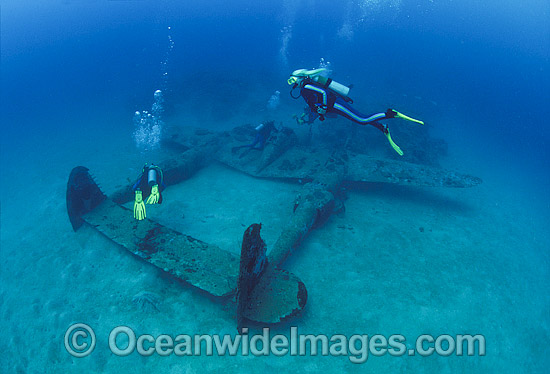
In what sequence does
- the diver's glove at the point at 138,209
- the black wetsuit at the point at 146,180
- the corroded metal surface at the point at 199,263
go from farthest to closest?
the black wetsuit at the point at 146,180
the diver's glove at the point at 138,209
the corroded metal surface at the point at 199,263

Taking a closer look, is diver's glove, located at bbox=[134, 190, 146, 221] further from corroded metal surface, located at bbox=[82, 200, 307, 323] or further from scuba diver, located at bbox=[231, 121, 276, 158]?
scuba diver, located at bbox=[231, 121, 276, 158]

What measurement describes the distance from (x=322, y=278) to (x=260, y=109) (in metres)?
19.1

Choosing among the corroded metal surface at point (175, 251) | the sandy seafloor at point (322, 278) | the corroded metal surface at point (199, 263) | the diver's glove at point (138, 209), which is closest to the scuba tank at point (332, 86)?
the corroded metal surface at point (199, 263)

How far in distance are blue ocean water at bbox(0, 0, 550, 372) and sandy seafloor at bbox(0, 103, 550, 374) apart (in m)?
0.09

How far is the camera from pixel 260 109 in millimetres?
23469

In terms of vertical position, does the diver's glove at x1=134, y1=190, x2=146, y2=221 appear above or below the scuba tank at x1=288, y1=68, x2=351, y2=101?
below

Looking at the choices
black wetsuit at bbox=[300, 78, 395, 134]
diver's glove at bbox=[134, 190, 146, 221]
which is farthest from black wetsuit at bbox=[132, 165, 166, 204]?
black wetsuit at bbox=[300, 78, 395, 134]

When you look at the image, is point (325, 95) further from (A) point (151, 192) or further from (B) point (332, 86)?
(A) point (151, 192)

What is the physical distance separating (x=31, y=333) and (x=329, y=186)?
9762 millimetres

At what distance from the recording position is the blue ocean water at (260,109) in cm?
768

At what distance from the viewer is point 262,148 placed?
1303cm

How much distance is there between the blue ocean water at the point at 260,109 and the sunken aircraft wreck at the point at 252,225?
1.03 meters

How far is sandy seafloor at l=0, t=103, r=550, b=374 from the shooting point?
5828mm

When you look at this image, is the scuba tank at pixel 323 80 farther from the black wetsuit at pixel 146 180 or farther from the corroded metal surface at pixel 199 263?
the black wetsuit at pixel 146 180
